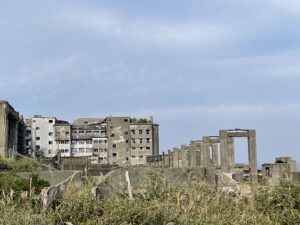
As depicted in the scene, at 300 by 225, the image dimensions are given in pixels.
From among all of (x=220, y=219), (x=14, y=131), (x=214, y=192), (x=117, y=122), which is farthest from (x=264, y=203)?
(x=117, y=122)

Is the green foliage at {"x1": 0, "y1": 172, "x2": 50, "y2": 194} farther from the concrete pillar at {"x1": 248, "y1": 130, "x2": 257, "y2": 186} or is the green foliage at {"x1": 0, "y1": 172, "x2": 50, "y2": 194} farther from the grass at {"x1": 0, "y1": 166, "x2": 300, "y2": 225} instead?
the concrete pillar at {"x1": 248, "y1": 130, "x2": 257, "y2": 186}

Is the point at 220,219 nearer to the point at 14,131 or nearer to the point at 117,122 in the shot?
the point at 14,131

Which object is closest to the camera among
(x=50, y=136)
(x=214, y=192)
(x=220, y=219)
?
(x=220, y=219)

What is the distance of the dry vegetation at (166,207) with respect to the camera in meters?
7.46

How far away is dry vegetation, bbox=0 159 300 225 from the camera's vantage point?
7.46m

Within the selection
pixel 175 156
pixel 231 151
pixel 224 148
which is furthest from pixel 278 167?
pixel 175 156

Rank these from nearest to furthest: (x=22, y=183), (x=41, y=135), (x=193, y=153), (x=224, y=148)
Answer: (x=22, y=183) → (x=224, y=148) → (x=193, y=153) → (x=41, y=135)

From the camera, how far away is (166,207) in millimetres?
8500

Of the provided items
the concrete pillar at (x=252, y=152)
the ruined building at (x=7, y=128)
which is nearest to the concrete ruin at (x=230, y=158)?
the concrete pillar at (x=252, y=152)

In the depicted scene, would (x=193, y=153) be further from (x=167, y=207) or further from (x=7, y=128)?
(x=167, y=207)

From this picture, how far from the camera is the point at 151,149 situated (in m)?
91.4

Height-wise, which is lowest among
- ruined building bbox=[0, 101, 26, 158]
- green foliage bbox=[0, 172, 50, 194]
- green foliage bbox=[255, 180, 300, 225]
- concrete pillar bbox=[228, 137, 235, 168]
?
green foliage bbox=[255, 180, 300, 225]

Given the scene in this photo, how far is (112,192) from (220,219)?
2.14m

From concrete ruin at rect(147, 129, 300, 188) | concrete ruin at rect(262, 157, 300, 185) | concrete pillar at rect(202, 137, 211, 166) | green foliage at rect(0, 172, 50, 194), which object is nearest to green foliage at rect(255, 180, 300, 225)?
green foliage at rect(0, 172, 50, 194)
